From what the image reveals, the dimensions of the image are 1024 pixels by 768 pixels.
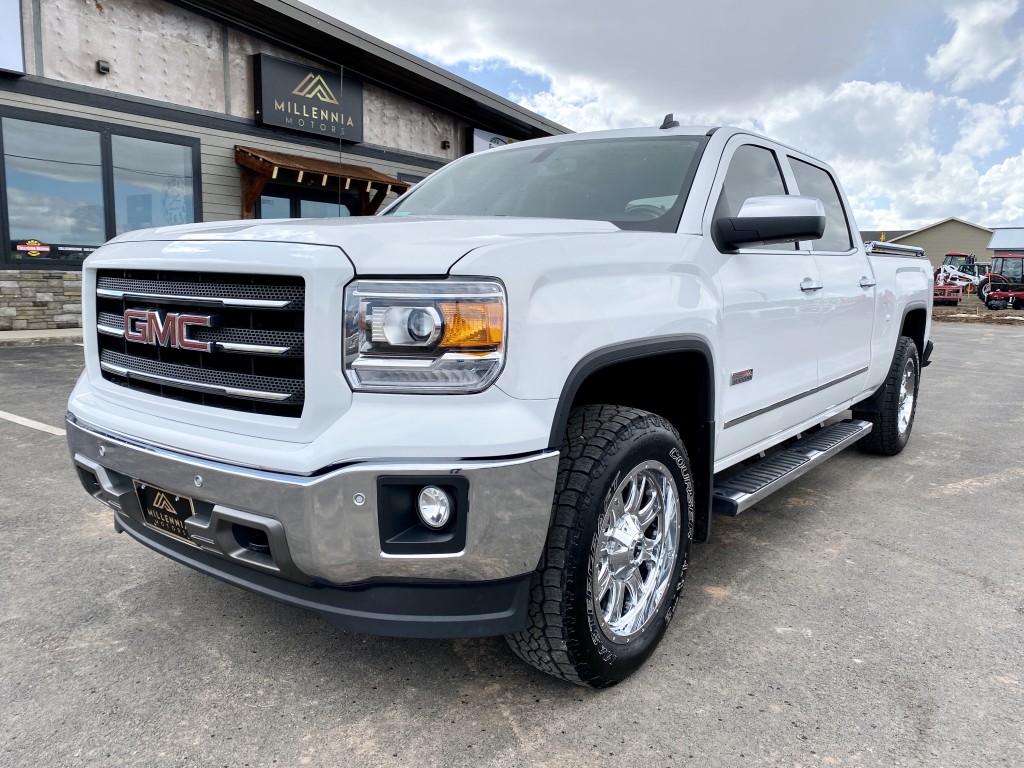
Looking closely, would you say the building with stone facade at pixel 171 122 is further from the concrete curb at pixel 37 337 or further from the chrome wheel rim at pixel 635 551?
the chrome wheel rim at pixel 635 551

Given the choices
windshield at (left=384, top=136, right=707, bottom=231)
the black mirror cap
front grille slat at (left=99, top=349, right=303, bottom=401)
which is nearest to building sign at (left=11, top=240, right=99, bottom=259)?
windshield at (left=384, top=136, right=707, bottom=231)

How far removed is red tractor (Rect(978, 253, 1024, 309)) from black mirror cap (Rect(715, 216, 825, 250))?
33.7 m

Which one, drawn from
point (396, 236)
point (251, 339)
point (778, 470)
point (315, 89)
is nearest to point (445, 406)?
point (396, 236)

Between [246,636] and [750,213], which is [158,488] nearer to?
[246,636]

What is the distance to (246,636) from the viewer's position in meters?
2.67

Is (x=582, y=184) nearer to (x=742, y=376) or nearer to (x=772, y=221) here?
(x=772, y=221)

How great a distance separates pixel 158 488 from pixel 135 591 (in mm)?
1041

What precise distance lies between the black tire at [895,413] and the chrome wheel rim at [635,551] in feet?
9.90

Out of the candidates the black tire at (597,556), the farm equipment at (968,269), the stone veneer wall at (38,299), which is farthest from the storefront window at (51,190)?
the farm equipment at (968,269)

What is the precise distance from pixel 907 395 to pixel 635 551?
3.90 metres

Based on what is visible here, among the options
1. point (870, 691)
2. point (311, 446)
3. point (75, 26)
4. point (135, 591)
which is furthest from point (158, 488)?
point (75, 26)

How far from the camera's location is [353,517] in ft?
A: 6.18

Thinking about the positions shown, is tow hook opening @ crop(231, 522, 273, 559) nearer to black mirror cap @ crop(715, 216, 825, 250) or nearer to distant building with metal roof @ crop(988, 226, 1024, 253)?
black mirror cap @ crop(715, 216, 825, 250)

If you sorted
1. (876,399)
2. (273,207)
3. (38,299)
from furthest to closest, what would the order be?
1. (273,207)
2. (38,299)
3. (876,399)
